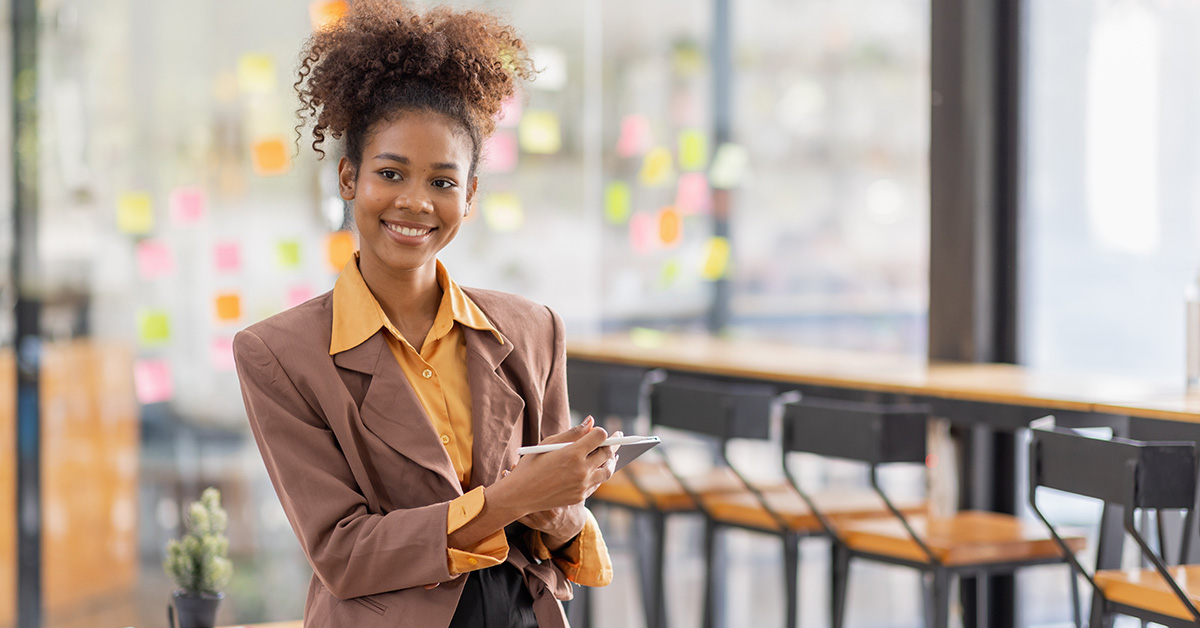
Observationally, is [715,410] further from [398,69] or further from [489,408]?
[398,69]

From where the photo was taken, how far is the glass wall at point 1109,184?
349 cm

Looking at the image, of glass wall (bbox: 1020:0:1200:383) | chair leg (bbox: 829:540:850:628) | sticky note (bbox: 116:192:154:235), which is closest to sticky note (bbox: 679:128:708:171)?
glass wall (bbox: 1020:0:1200:383)

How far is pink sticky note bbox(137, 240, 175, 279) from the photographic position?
3963mm

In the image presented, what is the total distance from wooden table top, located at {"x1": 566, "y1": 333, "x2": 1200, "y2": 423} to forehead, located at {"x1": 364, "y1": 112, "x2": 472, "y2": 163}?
69.8 inches

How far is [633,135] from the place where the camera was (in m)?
5.20

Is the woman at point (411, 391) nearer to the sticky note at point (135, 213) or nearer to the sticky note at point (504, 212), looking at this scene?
the sticky note at point (135, 213)

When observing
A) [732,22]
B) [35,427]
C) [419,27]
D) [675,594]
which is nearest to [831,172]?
[732,22]

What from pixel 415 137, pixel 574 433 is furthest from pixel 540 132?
pixel 574 433

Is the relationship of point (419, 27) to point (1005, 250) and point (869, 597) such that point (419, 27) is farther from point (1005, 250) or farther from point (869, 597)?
point (869, 597)

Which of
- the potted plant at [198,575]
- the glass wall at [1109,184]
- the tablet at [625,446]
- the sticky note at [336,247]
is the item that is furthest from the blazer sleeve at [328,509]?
the sticky note at [336,247]

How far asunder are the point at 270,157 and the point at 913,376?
221cm

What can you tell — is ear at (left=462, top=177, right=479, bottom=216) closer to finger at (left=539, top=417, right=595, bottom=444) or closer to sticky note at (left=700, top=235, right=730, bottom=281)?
finger at (left=539, top=417, right=595, bottom=444)

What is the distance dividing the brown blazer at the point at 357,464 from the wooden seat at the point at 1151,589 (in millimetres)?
1443

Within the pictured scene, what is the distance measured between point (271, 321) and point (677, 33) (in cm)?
409
